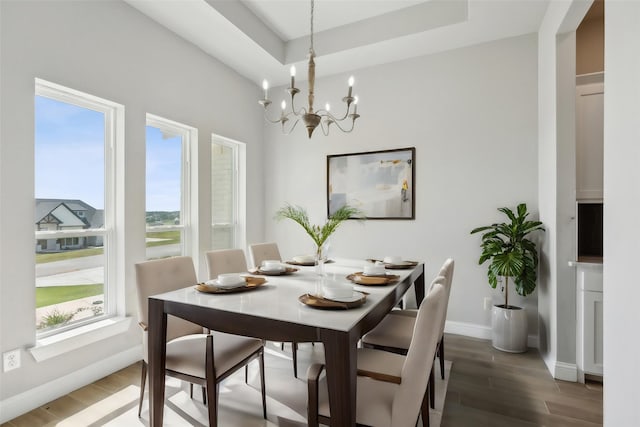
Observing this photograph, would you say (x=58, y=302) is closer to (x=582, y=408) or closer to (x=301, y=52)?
(x=301, y=52)

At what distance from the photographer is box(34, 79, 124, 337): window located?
229 cm

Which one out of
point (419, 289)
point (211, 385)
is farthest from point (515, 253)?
point (211, 385)

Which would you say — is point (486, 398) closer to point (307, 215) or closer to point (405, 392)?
point (405, 392)

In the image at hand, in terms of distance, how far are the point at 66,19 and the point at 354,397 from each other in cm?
302

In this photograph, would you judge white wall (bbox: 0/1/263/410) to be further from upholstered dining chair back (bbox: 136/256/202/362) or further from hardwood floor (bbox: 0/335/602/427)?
upholstered dining chair back (bbox: 136/256/202/362)

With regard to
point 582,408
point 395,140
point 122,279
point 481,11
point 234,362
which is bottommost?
point 582,408

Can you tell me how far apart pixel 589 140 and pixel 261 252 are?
2975 mm

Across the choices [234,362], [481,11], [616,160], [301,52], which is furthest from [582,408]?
[301,52]

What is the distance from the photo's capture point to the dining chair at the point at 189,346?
5.46 ft

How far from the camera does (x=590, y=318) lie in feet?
7.81

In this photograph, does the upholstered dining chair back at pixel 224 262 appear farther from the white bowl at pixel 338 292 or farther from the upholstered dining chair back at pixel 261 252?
the white bowl at pixel 338 292

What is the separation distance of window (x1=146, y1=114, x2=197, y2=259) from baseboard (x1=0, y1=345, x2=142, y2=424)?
0.87 metres

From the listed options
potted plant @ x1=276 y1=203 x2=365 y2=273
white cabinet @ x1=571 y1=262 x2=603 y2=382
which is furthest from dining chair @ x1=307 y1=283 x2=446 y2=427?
white cabinet @ x1=571 y1=262 x2=603 y2=382

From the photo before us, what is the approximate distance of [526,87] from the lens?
10.4 feet
